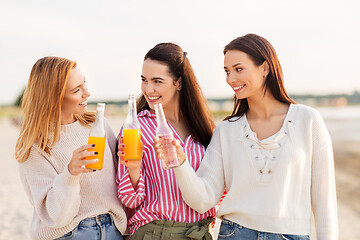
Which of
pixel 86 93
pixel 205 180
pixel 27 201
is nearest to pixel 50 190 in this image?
pixel 86 93

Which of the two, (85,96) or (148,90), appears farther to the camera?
(148,90)

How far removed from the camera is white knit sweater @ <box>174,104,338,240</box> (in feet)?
10.7

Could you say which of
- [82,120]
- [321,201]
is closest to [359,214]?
[321,201]

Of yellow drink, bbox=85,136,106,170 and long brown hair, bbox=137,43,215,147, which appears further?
long brown hair, bbox=137,43,215,147

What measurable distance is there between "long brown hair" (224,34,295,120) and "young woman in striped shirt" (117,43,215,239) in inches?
20.6

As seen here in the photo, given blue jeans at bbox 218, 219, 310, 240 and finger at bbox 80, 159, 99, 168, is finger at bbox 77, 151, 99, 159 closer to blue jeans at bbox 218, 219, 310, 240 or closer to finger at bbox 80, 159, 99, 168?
finger at bbox 80, 159, 99, 168

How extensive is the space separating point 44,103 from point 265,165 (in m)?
1.57

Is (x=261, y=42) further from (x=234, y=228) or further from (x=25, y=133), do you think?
(x=25, y=133)

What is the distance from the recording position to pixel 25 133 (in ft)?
10.8

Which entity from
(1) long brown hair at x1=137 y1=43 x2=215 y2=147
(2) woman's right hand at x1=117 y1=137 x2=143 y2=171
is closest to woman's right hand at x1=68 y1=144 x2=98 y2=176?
(2) woman's right hand at x1=117 y1=137 x2=143 y2=171

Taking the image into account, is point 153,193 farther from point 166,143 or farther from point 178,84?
point 178,84

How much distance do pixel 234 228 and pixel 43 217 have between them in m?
1.31

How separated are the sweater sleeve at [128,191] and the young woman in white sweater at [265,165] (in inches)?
12.0

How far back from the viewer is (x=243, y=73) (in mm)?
3461
